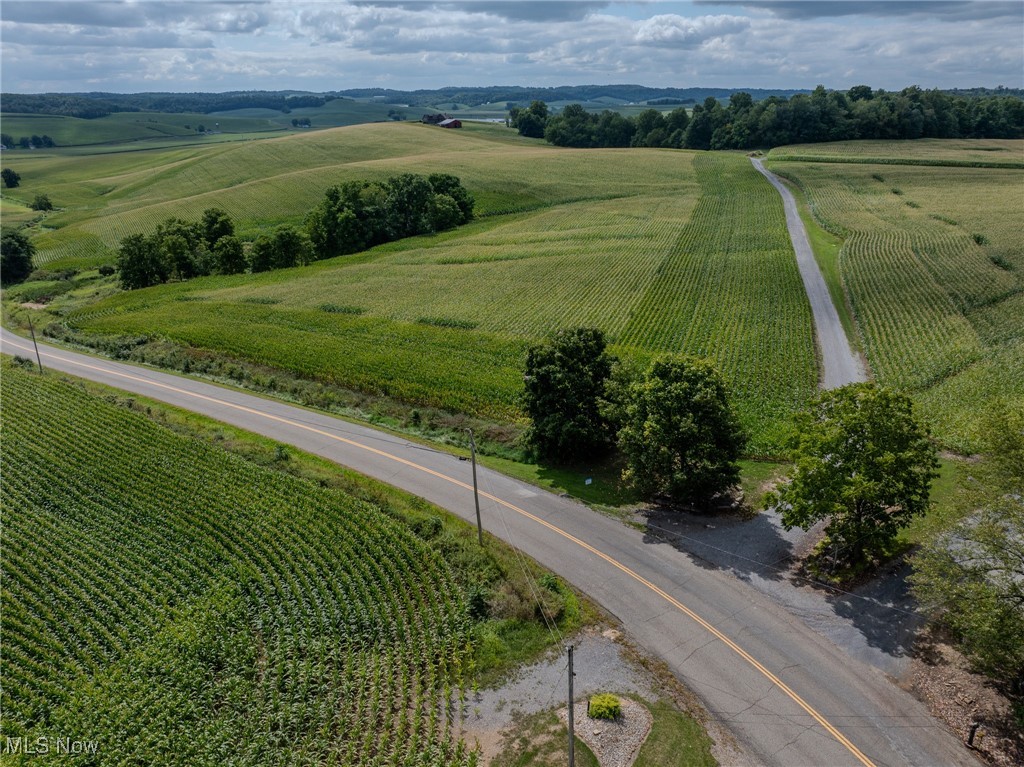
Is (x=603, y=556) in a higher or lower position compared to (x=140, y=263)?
lower

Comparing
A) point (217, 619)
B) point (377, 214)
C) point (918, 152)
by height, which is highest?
point (918, 152)

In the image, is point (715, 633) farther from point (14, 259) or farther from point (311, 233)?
point (14, 259)

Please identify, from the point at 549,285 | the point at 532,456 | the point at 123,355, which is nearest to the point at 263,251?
the point at 123,355

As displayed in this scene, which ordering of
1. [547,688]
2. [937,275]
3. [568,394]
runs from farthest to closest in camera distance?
[937,275], [568,394], [547,688]

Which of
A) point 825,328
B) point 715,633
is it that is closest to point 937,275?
point 825,328

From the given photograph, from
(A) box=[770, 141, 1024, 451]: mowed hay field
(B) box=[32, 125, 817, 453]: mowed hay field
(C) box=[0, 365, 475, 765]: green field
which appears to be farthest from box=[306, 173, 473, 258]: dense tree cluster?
(C) box=[0, 365, 475, 765]: green field

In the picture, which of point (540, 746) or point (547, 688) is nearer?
point (540, 746)

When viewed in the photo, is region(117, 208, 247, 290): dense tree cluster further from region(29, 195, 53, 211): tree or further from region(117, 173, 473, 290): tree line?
region(29, 195, 53, 211): tree
